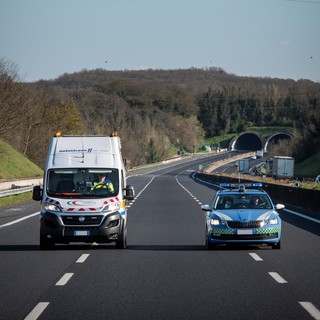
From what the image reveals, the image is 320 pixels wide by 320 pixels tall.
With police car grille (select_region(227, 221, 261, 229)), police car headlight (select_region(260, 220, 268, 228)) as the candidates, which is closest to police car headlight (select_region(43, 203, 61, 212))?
police car grille (select_region(227, 221, 261, 229))

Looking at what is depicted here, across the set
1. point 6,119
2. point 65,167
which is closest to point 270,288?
point 65,167

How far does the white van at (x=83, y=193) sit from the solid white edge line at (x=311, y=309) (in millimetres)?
8357

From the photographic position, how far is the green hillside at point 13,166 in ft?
253

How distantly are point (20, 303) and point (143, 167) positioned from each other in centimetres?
14596

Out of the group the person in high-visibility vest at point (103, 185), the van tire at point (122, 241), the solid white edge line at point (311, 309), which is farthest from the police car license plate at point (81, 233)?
the solid white edge line at point (311, 309)

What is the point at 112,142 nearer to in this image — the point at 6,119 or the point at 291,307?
the point at 291,307

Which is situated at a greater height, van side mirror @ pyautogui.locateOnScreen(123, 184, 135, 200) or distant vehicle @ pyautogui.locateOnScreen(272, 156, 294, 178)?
van side mirror @ pyautogui.locateOnScreen(123, 184, 135, 200)

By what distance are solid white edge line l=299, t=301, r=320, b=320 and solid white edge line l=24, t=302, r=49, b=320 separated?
3.27 meters

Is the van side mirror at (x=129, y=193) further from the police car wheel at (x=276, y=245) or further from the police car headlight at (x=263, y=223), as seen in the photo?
the police car wheel at (x=276, y=245)

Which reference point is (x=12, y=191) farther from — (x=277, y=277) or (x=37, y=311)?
(x=37, y=311)

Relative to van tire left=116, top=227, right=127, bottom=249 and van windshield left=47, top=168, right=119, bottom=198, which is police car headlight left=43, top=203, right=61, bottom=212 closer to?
van windshield left=47, top=168, right=119, bottom=198

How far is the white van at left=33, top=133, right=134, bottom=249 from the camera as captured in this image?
18.8 m

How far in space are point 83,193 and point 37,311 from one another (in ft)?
29.2

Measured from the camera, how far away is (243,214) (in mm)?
18891
